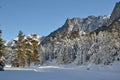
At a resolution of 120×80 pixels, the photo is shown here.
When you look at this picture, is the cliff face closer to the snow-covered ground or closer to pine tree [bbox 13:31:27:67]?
pine tree [bbox 13:31:27:67]

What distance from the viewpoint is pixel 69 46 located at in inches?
4609

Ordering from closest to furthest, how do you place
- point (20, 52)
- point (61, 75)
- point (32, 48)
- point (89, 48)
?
1. point (61, 75)
2. point (20, 52)
3. point (32, 48)
4. point (89, 48)

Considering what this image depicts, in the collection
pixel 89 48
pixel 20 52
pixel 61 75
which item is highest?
pixel 89 48

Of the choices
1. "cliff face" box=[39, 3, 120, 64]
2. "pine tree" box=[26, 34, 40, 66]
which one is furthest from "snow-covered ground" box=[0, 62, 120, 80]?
"cliff face" box=[39, 3, 120, 64]

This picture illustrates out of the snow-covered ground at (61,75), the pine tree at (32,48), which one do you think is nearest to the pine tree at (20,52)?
the pine tree at (32,48)

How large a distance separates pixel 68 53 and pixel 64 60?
3.67 metres

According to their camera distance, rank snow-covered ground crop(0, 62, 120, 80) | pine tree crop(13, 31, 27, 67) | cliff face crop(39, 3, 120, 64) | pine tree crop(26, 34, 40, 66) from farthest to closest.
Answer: cliff face crop(39, 3, 120, 64), pine tree crop(26, 34, 40, 66), pine tree crop(13, 31, 27, 67), snow-covered ground crop(0, 62, 120, 80)

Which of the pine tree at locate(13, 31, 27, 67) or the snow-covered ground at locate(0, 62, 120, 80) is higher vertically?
the pine tree at locate(13, 31, 27, 67)

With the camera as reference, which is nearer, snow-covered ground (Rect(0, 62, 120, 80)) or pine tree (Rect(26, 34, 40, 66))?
snow-covered ground (Rect(0, 62, 120, 80))

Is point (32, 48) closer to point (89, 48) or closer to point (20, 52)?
point (20, 52)

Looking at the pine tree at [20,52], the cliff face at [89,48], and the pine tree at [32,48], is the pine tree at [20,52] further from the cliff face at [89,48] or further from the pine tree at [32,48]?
the cliff face at [89,48]

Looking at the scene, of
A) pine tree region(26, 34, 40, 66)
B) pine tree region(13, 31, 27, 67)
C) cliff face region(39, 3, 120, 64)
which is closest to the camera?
pine tree region(13, 31, 27, 67)

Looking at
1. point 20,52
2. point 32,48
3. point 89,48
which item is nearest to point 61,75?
point 20,52

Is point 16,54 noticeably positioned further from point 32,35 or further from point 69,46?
point 69,46
